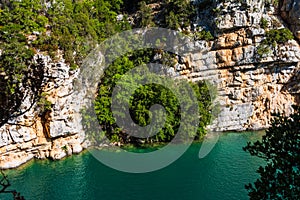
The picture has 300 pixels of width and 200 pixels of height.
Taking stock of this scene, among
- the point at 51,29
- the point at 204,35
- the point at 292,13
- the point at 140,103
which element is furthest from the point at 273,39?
the point at 51,29

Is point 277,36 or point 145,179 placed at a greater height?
point 277,36

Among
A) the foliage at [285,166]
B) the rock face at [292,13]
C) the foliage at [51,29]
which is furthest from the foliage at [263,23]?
the foliage at [285,166]

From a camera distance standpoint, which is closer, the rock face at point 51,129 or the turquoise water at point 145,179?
the turquoise water at point 145,179

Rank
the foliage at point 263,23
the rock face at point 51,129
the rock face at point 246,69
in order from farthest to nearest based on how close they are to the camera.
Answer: the rock face at point 246,69
the foliage at point 263,23
the rock face at point 51,129

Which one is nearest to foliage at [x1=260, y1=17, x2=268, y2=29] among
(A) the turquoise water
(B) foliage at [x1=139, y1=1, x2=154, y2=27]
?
(B) foliage at [x1=139, y1=1, x2=154, y2=27]

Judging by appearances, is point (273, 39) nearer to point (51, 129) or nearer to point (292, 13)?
point (292, 13)

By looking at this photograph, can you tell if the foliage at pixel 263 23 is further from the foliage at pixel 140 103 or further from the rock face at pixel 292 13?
the foliage at pixel 140 103

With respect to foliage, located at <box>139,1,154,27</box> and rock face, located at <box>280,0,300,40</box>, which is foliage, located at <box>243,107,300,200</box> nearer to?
rock face, located at <box>280,0,300,40</box>
